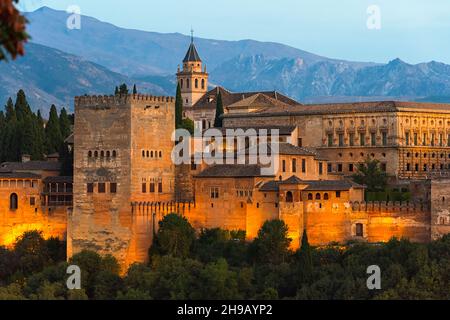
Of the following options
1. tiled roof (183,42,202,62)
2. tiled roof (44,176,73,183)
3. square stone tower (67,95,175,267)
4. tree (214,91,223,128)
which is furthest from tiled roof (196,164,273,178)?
tiled roof (183,42,202,62)

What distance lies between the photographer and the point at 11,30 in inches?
1060

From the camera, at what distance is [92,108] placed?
68875 mm

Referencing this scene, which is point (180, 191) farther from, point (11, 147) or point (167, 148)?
point (11, 147)

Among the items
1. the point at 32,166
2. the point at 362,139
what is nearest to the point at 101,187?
the point at 32,166

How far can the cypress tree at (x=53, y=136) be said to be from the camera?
83.1 m

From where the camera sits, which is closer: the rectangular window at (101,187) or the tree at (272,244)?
the tree at (272,244)

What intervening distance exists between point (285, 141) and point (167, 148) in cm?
1137

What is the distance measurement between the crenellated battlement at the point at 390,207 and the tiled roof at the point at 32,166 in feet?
58.9

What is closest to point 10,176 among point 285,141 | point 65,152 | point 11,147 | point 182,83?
point 65,152

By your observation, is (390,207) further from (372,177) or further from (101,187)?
(101,187)

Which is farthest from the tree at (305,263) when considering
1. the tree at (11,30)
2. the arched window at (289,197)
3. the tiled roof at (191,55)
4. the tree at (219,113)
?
the tiled roof at (191,55)

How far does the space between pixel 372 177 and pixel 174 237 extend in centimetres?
1564

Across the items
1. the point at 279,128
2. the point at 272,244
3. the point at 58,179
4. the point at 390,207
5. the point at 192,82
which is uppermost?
the point at 192,82

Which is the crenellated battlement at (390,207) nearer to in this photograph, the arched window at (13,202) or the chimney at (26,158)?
the arched window at (13,202)
